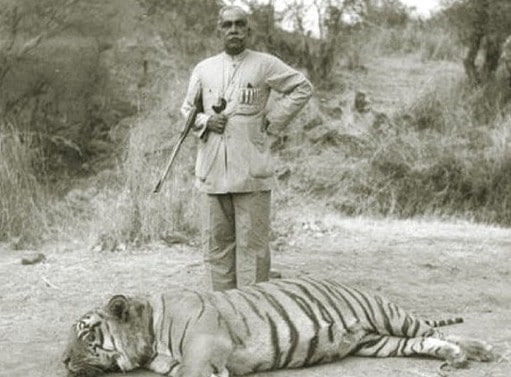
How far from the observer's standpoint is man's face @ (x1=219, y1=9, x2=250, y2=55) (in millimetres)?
5863

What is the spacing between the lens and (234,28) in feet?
19.3

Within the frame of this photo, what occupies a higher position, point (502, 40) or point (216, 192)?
point (502, 40)

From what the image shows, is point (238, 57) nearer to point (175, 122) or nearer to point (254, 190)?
point (254, 190)

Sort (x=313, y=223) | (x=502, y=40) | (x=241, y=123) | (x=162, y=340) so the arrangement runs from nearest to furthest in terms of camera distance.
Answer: (x=162, y=340) → (x=241, y=123) → (x=313, y=223) → (x=502, y=40)

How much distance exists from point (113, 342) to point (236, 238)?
1573 millimetres

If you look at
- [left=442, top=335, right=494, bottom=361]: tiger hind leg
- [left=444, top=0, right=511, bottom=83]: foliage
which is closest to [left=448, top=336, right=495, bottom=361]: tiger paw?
[left=442, top=335, right=494, bottom=361]: tiger hind leg

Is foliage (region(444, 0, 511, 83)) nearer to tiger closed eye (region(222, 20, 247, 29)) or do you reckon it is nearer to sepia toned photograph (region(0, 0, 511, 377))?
sepia toned photograph (region(0, 0, 511, 377))

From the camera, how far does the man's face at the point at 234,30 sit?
5.86 meters

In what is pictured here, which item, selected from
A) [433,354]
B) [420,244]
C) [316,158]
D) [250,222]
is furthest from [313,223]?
[433,354]

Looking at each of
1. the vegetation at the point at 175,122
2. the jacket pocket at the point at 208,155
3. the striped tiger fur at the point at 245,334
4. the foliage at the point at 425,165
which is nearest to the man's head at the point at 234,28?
the jacket pocket at the point at 208,155

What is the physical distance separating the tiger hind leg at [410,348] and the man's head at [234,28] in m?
2.10

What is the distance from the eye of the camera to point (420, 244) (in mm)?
8867

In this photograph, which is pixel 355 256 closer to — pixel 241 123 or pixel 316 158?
pixel 241 123

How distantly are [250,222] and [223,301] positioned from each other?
1.18 metres
